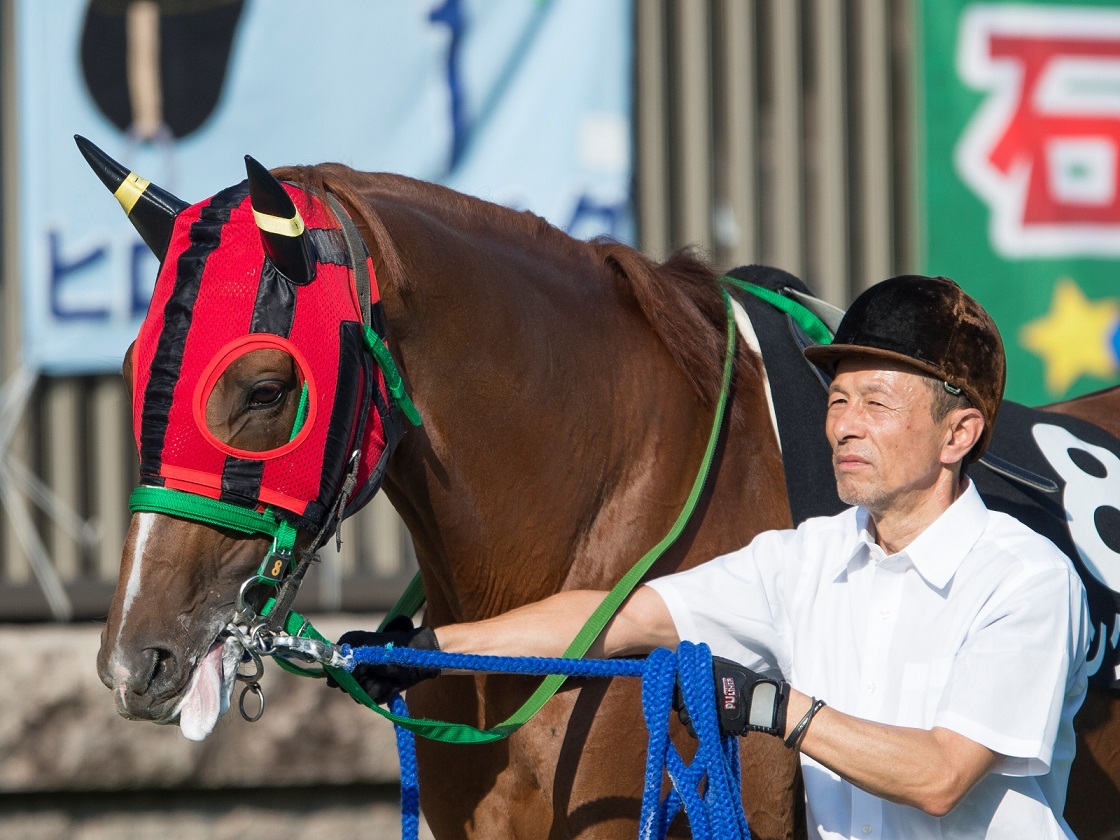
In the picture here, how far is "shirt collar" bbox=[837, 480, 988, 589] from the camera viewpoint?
172 centimetres

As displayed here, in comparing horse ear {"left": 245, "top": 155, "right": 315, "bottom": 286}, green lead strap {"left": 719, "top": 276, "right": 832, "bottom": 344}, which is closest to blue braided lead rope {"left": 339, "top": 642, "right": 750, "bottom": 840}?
horse ear {"left": 245, "top": 155, "right": 315, "bottom": 286}

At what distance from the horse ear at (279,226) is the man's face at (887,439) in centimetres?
83

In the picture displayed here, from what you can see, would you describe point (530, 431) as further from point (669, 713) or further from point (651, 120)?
point (651, 120)

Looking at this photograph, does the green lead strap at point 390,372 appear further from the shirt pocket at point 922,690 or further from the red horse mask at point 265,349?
the shirt pocket at point 922,690

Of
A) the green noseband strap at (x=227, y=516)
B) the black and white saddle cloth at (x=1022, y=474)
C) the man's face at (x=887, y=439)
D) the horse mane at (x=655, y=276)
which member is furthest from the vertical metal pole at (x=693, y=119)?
the green noseband strap at (x=227, y=516)

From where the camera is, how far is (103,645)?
1.64 m

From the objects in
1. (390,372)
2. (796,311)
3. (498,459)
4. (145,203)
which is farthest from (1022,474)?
A: (145,203)

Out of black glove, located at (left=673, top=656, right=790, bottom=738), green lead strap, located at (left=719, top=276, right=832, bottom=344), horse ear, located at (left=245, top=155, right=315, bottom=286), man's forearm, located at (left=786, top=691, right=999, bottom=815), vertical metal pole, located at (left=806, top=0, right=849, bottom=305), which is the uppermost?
vertical metal pole, located at (left=806, top=0, right=849, bottom=305)

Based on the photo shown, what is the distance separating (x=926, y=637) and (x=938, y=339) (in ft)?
1.41

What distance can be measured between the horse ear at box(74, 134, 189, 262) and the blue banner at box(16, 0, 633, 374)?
7.29 feet

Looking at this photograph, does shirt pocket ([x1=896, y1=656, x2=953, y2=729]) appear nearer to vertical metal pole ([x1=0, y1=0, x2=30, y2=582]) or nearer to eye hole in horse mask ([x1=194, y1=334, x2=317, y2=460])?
eye hole in horse mask ([x1=194, y1=334, x2=317, y2=460])

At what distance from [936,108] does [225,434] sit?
371 centimetres

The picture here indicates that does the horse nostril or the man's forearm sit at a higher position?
the horse nostril

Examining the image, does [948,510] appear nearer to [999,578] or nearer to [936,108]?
[999,578]
